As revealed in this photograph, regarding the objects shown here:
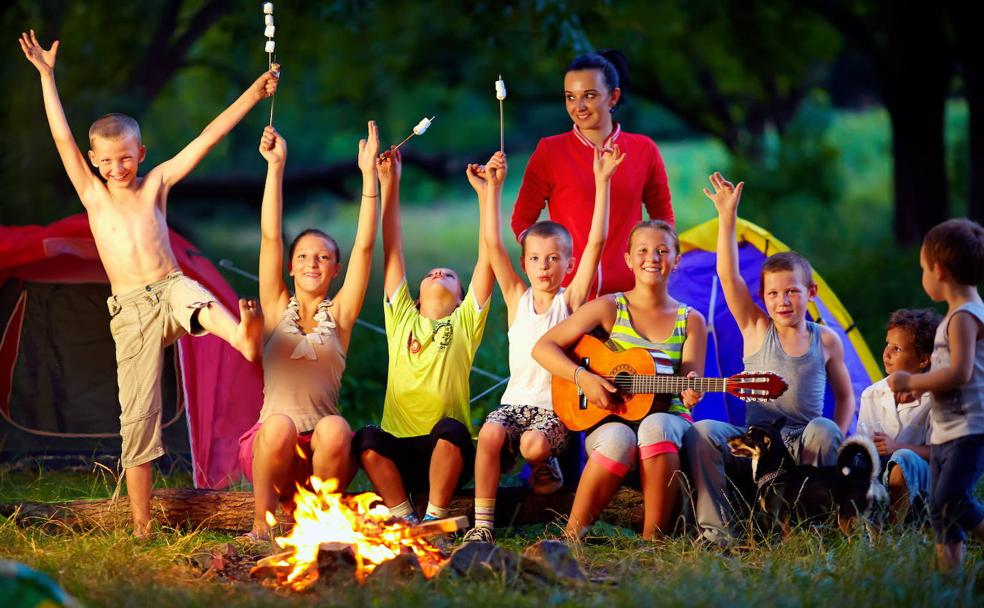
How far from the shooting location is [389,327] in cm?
518

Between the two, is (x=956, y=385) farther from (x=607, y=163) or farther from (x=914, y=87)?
(x=914, y=87)

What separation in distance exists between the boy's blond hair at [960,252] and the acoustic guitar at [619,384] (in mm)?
785

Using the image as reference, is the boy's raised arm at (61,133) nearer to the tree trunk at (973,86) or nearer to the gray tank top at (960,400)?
the gray tank top at (960,400)

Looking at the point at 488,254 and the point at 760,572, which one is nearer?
the point at 760,572

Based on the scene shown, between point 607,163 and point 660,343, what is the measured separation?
77cm

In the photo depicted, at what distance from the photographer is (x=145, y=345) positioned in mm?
4988

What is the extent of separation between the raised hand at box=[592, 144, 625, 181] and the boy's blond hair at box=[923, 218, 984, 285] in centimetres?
132

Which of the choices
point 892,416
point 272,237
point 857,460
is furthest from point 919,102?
point 272,237

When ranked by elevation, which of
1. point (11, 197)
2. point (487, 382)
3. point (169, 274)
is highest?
point (11, 197)

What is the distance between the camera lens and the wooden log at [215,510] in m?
5.04

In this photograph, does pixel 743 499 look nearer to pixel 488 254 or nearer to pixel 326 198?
pixel 488 254

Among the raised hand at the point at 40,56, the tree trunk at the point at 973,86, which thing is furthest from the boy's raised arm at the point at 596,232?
the tree trunk at the point at 973,86

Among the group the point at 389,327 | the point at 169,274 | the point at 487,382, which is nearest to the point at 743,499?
the point at 389,327

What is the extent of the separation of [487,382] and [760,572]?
11.8 feet
